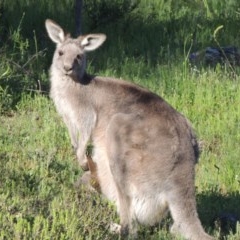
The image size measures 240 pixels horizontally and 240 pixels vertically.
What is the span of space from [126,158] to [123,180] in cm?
16

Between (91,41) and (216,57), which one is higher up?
(91,41)

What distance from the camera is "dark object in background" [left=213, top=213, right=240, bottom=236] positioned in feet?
24.5

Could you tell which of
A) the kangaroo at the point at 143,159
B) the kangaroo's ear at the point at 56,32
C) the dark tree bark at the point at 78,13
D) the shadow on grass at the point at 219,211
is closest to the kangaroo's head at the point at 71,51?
the kangaroo's ear at the point at 56,32

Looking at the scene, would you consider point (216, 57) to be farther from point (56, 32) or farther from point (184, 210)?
point (184, 210)

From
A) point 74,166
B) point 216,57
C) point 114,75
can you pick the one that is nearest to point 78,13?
point 114,75

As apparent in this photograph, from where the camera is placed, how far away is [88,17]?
44.1ft

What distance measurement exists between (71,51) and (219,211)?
1.84 meters

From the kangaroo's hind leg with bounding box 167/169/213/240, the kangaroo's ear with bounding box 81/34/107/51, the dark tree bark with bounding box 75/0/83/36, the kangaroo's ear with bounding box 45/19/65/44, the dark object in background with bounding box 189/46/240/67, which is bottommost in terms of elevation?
the dark object in background with bounding box 189/46/240/67

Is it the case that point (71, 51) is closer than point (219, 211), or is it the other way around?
point (219, 211)

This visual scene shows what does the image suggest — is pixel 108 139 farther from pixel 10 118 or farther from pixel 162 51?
pixel 162 51

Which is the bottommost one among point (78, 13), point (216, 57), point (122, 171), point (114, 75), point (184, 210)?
point (216, 57)

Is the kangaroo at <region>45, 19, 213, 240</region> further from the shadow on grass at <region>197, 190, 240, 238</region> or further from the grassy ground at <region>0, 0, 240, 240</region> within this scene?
the shadow on grass at <region>197, 190, 240, 238</region>

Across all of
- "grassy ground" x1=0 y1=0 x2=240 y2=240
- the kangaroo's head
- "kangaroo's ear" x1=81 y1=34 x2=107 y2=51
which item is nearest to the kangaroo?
"grassy ground" x1=0 y1=0 x2=240 y2=240

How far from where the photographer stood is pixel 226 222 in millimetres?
7633
